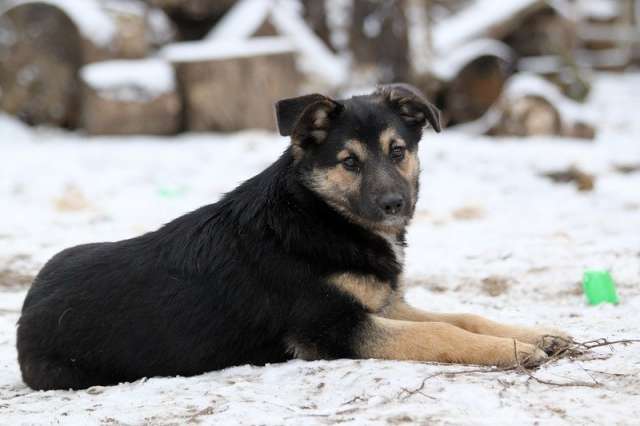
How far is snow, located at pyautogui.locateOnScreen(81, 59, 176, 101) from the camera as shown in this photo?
50.8 ft

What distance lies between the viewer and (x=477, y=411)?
391 centimetres

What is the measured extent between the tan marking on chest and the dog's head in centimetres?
44

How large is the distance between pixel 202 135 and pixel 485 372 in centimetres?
1240

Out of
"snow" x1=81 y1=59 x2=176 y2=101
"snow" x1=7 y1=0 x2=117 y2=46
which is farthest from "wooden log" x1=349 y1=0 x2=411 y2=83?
"snow" x1=7 y1=0 x2=117 y2=46

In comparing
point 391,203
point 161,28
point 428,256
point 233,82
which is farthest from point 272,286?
point 161,28

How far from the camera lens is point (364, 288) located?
511cm

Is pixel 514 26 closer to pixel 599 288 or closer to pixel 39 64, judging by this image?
pixel 39 64

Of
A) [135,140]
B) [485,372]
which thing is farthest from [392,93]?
[135,140]

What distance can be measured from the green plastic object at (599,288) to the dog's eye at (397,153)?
6.58ft

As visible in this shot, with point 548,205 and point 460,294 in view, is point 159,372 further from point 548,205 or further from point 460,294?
point 548,205

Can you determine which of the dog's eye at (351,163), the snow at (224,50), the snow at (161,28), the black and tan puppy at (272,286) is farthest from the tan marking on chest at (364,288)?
the snow at (161,28)

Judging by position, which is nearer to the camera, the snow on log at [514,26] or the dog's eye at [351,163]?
the dog's eye at [351,163]

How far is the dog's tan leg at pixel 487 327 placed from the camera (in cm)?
496

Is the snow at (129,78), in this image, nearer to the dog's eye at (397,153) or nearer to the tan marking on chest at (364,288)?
the dog's eye at (397,153)
